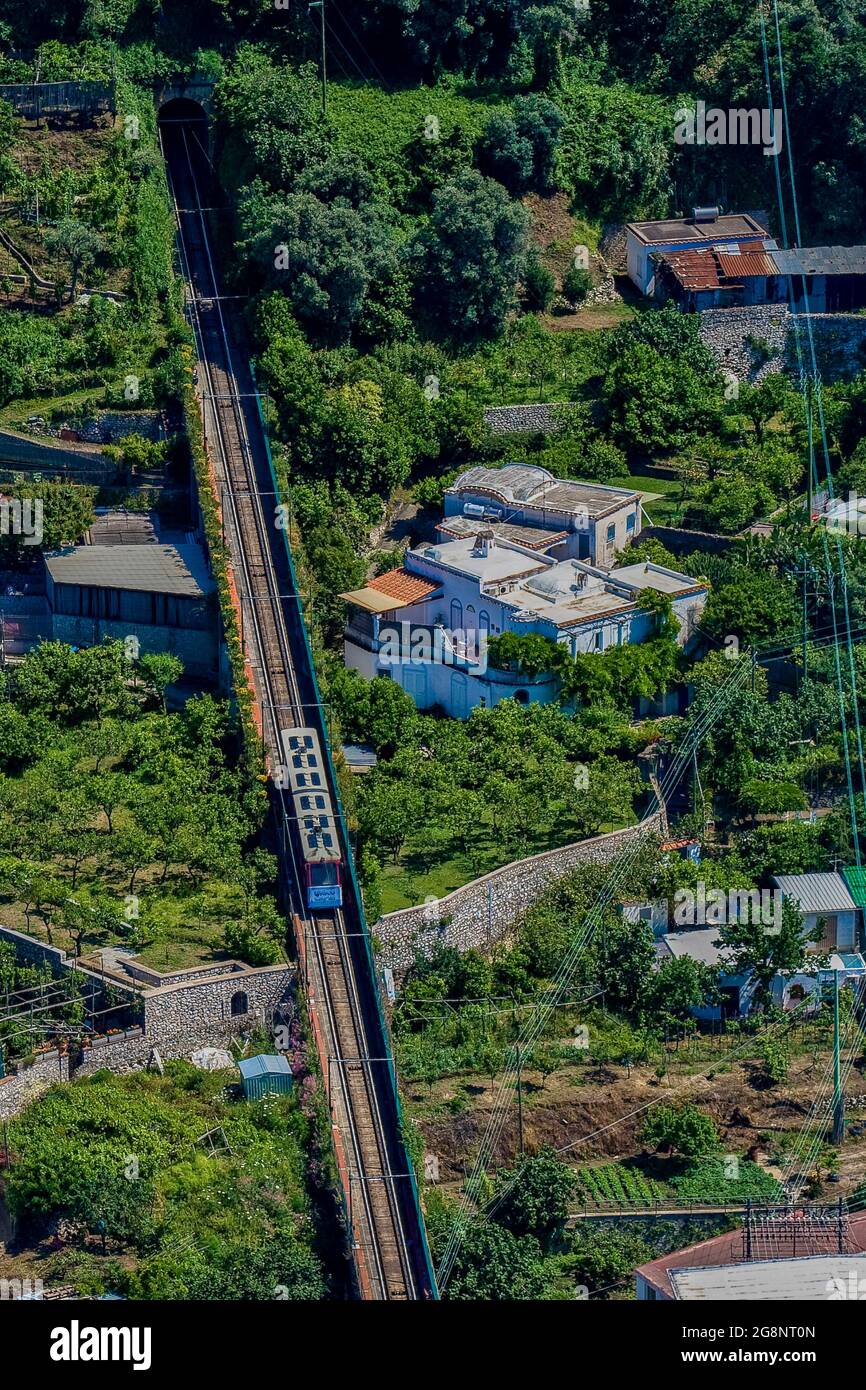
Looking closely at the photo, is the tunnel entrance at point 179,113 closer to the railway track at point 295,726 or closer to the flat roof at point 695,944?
the railway track at point 295,726

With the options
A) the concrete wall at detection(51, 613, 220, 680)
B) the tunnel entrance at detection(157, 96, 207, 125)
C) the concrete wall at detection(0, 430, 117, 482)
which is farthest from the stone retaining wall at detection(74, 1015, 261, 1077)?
the tunnel entrance at detection(157, 96, 207, 125)

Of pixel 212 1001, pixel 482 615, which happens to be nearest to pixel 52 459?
pixel 482 615

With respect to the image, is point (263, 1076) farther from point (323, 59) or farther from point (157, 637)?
point (323, 59)

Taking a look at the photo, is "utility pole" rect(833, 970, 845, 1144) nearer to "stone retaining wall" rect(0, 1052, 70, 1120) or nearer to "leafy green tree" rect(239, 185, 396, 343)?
"stone retaining wall" rect(0, 1052, 70, 1120)

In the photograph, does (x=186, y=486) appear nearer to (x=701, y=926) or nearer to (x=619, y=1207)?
(x=701, y=926)

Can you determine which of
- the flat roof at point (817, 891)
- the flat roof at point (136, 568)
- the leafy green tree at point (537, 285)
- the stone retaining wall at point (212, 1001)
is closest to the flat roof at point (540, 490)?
the flat roof at point (136, 568)
